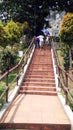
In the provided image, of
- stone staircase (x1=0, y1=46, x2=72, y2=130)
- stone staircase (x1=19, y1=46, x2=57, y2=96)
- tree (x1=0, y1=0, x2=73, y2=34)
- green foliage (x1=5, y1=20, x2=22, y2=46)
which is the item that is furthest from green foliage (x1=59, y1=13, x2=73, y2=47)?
tree (x1=0, y1=0, x2=73, y2=34)

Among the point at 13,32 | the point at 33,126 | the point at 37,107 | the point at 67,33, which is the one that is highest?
the point at 13,32

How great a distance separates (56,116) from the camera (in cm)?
1091

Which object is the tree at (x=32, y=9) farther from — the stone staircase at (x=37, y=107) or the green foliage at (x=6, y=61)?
the stone staircase at (x=37, y=107)

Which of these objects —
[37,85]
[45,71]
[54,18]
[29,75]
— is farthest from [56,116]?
[54,18]

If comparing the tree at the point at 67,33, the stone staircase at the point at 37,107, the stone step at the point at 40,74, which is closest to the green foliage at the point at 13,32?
the tree at the point at 67,33

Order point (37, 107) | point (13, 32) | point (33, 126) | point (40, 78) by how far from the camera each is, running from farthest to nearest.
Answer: point (13, 32)
point (40, 78)
point (37, 107)
point (33, 126)

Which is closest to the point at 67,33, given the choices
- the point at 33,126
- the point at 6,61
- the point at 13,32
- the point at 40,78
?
the point at 6,61

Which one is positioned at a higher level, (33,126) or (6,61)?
(6,61)

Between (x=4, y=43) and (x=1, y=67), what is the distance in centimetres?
521

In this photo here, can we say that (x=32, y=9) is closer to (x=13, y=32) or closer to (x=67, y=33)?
(x=13, y=32)

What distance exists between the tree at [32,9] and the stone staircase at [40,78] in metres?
18.0

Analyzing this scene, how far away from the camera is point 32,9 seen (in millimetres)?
46875

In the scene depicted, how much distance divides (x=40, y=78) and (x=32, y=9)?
1105 inches

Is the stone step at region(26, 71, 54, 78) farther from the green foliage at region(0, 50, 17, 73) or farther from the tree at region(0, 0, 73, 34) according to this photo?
the tree at region(0, 0, 73, 34)
